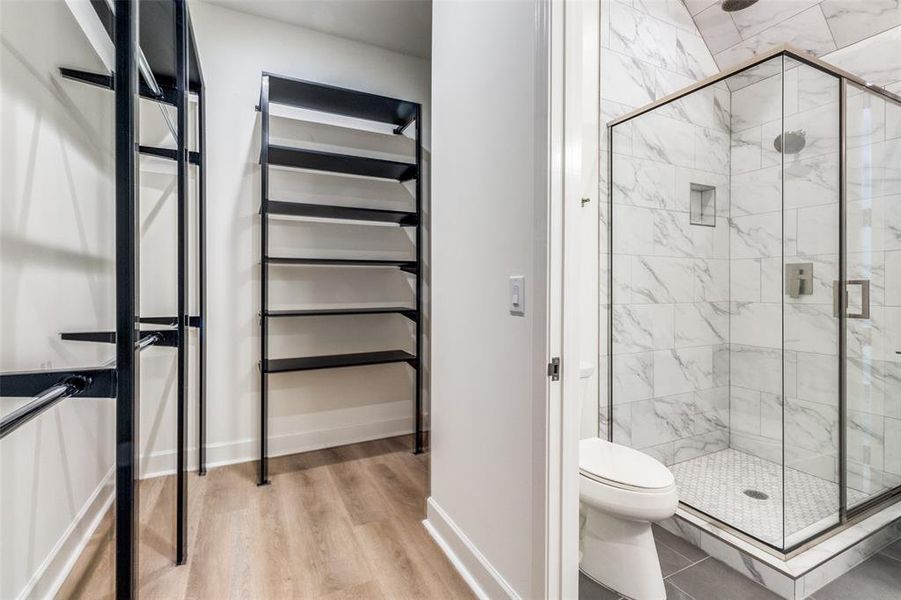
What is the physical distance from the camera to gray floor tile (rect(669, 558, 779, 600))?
156cm

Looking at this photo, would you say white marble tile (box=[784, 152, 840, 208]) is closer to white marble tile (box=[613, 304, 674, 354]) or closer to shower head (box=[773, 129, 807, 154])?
shower head (box=[773, 129, 807, 154])

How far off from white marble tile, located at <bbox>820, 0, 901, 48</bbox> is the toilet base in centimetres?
269

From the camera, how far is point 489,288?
59.1 inches

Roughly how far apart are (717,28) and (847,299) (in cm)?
169

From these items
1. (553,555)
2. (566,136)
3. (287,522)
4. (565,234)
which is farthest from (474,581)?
(566,136)

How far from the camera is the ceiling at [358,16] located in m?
2.54

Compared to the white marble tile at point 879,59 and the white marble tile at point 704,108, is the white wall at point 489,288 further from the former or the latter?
the white marble tile at point 879,59

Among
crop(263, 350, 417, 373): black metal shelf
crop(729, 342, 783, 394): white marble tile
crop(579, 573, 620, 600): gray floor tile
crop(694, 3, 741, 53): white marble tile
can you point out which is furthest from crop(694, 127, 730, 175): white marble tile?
crop(579, 573, 620, 600): gray floor tile

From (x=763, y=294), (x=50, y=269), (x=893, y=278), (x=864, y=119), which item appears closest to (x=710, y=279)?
(x=763, y=294)

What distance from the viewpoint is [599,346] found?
2.34 m

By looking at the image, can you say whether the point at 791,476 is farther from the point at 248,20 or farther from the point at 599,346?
the point at 248,20

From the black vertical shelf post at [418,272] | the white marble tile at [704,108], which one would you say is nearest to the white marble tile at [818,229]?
the white marble tile at [704,108]

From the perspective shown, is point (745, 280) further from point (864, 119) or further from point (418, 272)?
point (418, 272)

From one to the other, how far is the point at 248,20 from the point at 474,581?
10.3ft
